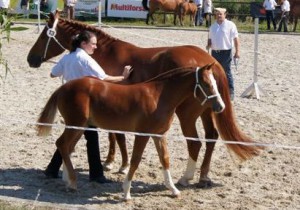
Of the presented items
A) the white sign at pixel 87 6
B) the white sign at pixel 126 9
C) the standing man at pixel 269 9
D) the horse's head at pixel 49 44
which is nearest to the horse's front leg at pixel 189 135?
the horse's head at pixel 49 44

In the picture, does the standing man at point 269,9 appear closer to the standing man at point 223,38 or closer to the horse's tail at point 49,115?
the standing man at point 223,38

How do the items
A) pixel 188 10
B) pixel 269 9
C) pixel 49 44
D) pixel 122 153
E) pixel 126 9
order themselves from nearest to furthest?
pixel 122 153 < pixel 49 44 < pixel 269 9 < pixel 188 10 < pixel 126 9

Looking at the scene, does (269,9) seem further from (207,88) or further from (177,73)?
(207,88)

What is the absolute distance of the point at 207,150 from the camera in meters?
8.07

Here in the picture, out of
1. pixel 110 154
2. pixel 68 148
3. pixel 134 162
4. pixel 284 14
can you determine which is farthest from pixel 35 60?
pixel 284 14

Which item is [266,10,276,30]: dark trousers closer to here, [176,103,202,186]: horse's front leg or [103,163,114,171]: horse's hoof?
[103,163,114,171]: horse's hoof

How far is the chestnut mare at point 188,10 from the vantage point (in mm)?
32906

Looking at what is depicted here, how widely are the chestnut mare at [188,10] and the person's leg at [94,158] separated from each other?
83.3 ft

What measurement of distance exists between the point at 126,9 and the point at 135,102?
2746 cm

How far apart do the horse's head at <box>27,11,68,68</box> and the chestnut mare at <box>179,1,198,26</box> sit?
77.2 ft

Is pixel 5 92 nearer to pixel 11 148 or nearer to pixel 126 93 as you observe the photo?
pixel 11 148

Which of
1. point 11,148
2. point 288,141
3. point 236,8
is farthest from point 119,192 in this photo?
point 236,8

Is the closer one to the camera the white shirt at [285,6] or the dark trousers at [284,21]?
the dark trousers at [284,21]

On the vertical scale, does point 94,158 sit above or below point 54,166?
above
